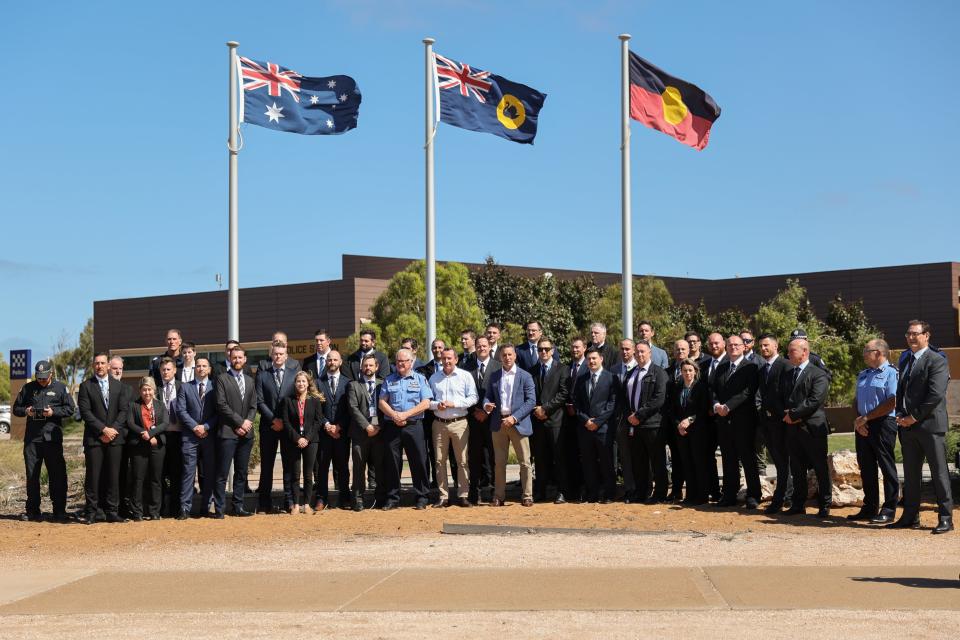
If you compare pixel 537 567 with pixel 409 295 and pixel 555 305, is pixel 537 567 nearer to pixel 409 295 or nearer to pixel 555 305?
pixel 409 295

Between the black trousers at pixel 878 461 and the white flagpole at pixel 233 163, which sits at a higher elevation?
the white flagpole at pixel 233 163

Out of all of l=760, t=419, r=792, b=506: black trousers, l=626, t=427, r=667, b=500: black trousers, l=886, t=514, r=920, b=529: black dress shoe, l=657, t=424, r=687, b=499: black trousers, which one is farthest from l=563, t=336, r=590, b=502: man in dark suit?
l=886, t=514, r=920, b=529: black dress shoe

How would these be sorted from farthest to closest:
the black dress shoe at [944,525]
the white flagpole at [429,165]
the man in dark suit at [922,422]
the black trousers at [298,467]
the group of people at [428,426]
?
1. the white flagpole at [429,165]
2. the black trousers at [298,467]
3. the group of people at [428,426]
4. the man in dark suit at [922,422]
5. the black dress shoe at [944,525]

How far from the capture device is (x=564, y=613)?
25.6 ft

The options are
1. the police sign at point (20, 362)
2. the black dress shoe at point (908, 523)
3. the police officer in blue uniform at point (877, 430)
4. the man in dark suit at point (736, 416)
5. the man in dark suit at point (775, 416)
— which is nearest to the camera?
the black dress shoe at point (908, 523)

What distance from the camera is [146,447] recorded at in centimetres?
1361

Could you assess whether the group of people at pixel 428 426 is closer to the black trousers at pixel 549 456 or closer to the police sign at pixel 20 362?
the black trousers at pixel 549 456

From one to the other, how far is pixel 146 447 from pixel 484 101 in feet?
25.8

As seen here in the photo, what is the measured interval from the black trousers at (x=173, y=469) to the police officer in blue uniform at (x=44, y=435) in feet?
4.06

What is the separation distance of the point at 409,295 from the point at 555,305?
8230 mm

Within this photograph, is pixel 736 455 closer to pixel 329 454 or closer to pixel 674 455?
pixel 674 455

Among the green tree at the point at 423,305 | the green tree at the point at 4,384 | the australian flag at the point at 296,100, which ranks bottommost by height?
the green tree at the point at 4,384

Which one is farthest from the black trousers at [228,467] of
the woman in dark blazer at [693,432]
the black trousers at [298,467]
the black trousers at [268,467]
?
the woman in dark blazer at [693,432]

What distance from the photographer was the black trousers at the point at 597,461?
1420cm
